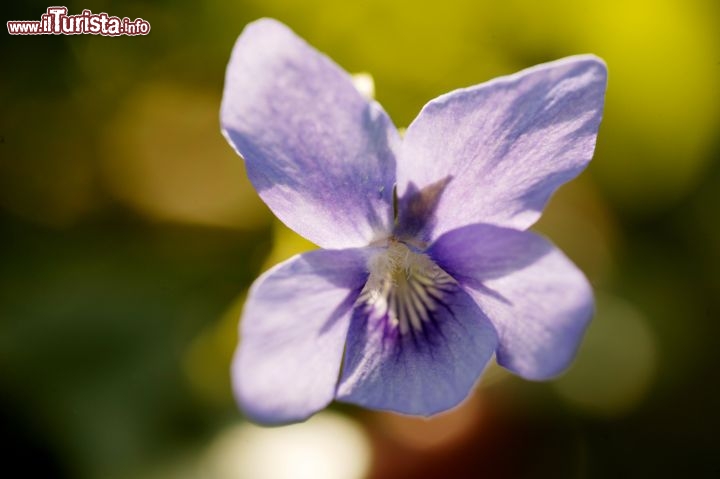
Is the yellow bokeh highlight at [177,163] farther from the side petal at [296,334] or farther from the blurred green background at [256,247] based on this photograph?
the side petal at [296,334]

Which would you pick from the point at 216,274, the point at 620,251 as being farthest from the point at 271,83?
the point at 620,251

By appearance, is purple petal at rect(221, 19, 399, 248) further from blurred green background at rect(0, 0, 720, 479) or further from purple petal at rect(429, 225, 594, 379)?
blurred green background at rect(0, 0, 720, 479)


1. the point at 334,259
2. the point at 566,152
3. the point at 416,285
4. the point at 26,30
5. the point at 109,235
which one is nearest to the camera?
the point at 566,152

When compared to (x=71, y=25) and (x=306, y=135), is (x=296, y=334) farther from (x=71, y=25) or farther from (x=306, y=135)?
(x=71, y=25)

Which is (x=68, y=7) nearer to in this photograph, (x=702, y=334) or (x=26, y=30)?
(x=26, y=30)

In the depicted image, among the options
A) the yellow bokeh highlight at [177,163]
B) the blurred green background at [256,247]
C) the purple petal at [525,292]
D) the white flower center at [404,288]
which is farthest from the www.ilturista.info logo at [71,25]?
the purple petal at [525,292]

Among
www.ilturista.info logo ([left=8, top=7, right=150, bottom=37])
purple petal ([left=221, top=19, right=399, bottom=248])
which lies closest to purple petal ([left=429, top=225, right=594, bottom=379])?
purple petal ([left=221, top=19, right=399, bottom=248])
